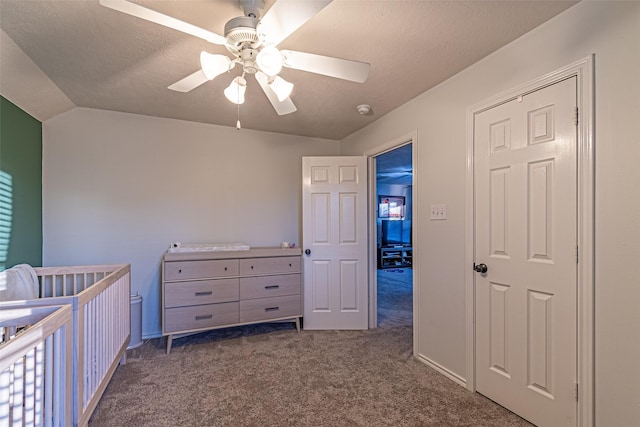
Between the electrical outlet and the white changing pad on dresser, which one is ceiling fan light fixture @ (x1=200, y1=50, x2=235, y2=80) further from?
the white changing pad on dresser

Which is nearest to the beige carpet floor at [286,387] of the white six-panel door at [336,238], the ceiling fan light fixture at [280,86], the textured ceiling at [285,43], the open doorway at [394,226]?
the white six-panel door at [336,238]

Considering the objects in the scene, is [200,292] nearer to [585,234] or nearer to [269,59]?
[269,59]

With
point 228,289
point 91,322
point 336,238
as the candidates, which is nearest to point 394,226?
point 336,238

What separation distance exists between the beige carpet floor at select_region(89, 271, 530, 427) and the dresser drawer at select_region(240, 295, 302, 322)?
221mm

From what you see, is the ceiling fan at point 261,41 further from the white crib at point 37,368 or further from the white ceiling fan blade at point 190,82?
the white crib at point 37,368

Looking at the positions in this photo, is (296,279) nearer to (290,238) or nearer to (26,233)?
(290,238)

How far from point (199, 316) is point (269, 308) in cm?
66

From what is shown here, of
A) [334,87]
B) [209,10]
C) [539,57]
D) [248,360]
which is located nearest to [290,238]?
[248,360]

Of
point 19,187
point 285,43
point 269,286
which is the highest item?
point 285,43

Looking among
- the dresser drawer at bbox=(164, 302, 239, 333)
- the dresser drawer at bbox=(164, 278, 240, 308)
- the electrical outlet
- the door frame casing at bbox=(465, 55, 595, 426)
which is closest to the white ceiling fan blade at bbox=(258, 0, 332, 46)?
the door frame casing at bbox=(465, 55, 595, 426)

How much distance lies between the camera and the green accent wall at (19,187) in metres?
2.16

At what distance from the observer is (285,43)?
180cm

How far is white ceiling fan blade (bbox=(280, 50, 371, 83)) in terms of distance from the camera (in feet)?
4.59

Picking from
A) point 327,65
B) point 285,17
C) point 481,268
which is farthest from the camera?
point 481,268
